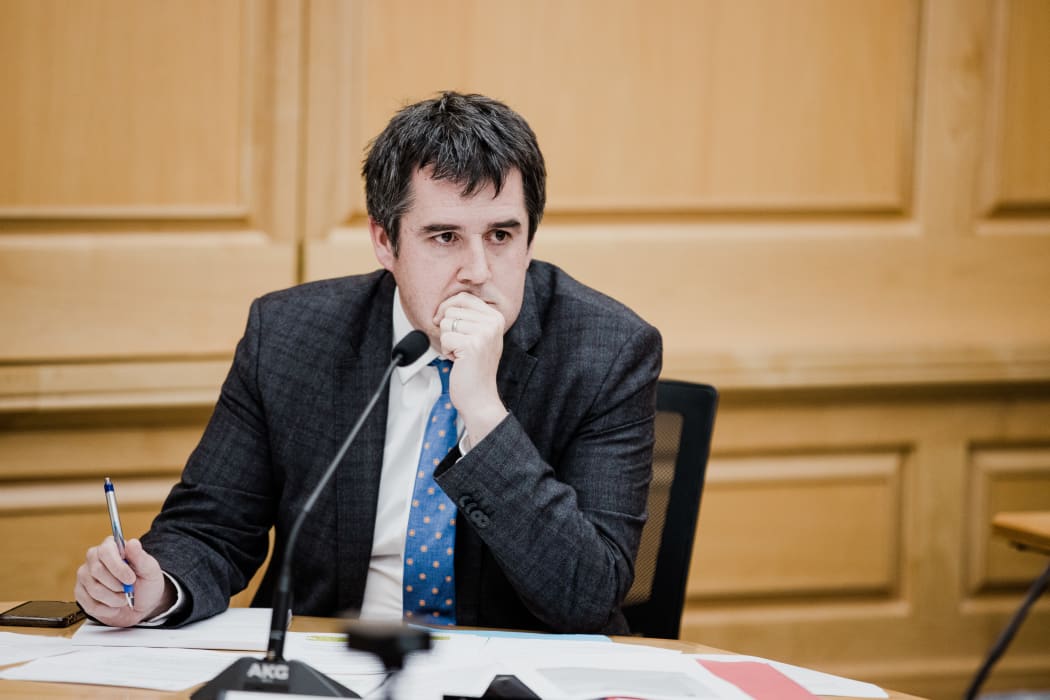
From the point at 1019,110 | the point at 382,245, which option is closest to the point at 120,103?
the point at 382,245

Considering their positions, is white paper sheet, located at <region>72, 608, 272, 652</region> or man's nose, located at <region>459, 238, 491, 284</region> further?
man's nose, located at <region>459, 238, 491, 284</region>

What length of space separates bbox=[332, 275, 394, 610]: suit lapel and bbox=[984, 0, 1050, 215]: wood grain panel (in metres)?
1.96

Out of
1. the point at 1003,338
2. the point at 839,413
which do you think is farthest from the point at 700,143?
the point at 1003,338

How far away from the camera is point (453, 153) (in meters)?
1.61

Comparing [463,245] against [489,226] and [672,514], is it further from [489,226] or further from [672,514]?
[672,514]

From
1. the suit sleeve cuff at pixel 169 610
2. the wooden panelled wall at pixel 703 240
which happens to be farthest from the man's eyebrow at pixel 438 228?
the wooden panelled wall at pixel 703 240

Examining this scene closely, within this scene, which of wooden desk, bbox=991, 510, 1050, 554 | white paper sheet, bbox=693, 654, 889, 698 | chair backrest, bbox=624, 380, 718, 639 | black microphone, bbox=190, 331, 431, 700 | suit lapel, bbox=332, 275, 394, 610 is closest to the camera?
black microphone, bbox=190, 331, 431, 700

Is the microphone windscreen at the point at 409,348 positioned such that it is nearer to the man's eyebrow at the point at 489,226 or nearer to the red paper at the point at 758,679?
the man's eyebrow at the point at 489,226

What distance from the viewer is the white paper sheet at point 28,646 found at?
1263 mm

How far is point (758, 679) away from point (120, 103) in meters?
1.98

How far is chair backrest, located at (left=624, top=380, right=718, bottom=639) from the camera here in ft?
5.84

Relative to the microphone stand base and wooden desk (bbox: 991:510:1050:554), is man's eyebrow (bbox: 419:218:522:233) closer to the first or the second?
the microphone stand base

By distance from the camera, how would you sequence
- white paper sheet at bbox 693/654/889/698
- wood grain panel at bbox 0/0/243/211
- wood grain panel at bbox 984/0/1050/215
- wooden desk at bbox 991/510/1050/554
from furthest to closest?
1. wood grain panel at bbox 984/0/1050/215
2. wood grain panel at bbox 0/0/243/211
3. wooden desk at bbox 991/510/1050/554
4. white paper sheet at bbox 693/654/889/698

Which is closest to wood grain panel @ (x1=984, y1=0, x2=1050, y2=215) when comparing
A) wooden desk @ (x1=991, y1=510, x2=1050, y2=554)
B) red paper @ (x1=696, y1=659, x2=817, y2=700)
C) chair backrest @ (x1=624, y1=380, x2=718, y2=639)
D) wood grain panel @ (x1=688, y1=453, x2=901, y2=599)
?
wood grain panel @ (x1=688, y1=453, x2=901, y2=599)
